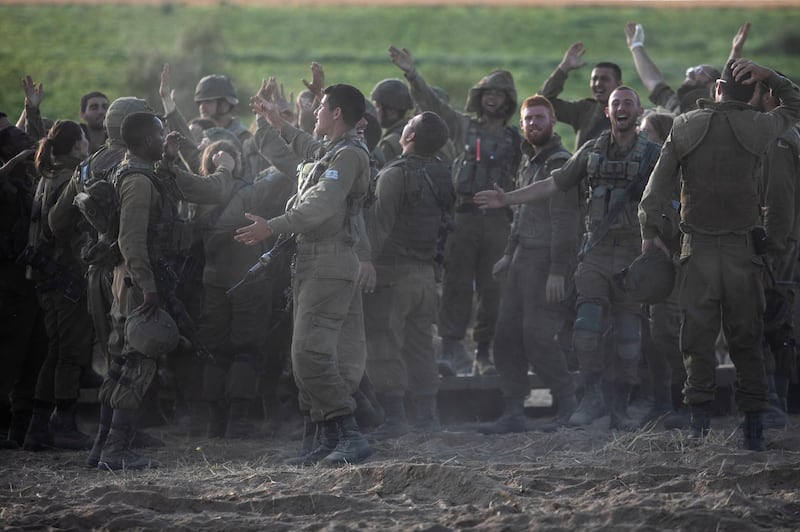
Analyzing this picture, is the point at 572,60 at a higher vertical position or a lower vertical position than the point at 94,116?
higher

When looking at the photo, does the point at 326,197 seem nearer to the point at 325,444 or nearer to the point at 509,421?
the point at 325,444

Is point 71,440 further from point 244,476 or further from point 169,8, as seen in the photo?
point 169,8

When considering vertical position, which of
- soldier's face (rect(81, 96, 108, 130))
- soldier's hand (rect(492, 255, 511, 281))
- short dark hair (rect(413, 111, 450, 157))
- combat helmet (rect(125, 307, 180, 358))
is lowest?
combat helmet (rect(125, 307, 180, 358))

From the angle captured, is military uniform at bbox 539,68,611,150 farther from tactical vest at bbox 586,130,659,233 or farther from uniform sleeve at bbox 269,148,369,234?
uniform sleeve at bbox 269,148,369,234

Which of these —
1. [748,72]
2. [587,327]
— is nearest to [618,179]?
[587,327]

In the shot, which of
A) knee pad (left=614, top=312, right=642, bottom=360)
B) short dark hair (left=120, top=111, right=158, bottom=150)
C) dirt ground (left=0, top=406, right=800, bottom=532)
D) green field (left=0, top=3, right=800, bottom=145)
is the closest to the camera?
dirt ground (left=0, top=406, right=800, bottom=532)

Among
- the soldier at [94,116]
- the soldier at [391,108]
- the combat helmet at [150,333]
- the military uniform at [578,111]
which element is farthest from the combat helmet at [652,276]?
the soldier at [94,116]

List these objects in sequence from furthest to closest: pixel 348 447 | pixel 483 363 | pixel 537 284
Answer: pixel 483 363 < pixel 537 284 < pixel 348 447

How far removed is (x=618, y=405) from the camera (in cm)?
951

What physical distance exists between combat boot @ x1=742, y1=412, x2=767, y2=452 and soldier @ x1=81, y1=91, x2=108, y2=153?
5.88 metres

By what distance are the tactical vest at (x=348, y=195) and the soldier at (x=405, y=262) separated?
1.10 m

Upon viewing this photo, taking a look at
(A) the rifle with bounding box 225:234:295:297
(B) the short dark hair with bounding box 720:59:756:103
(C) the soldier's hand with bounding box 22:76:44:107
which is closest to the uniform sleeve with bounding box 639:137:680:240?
(B) the short dark hair with bounding box 720:59:756:103

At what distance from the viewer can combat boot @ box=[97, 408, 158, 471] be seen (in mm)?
8203

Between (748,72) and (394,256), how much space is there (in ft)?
10.0
